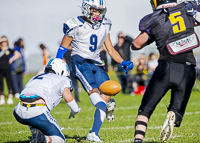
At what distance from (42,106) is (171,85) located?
1456mm

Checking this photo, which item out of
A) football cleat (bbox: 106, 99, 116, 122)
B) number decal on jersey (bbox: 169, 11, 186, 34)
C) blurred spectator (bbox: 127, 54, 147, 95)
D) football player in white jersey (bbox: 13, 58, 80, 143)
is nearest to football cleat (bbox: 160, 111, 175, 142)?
number decal on jersey (bbox: 169, 11, 186, 34)

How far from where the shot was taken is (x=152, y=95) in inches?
148

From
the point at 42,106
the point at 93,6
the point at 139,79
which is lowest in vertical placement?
the point at 139,79

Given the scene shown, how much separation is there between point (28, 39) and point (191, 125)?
20013 mm

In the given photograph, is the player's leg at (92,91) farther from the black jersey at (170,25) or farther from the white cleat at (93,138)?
the black jersey at (170,25)

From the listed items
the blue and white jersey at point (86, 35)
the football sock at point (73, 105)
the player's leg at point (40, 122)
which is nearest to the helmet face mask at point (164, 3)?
the blue and white jersey at point (86, 35)

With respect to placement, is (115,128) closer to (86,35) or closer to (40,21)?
(86,35)

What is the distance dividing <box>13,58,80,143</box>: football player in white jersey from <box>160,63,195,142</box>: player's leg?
3.87 feet

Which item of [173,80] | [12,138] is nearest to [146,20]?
[173,80]

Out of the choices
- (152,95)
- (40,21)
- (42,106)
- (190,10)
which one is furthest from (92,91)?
(40,21)

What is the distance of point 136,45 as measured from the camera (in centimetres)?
388

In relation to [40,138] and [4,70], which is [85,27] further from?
[4,70]

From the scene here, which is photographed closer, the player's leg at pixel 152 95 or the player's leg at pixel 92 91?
the player's leg at pixel 152 95

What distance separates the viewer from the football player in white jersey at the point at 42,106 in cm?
403
